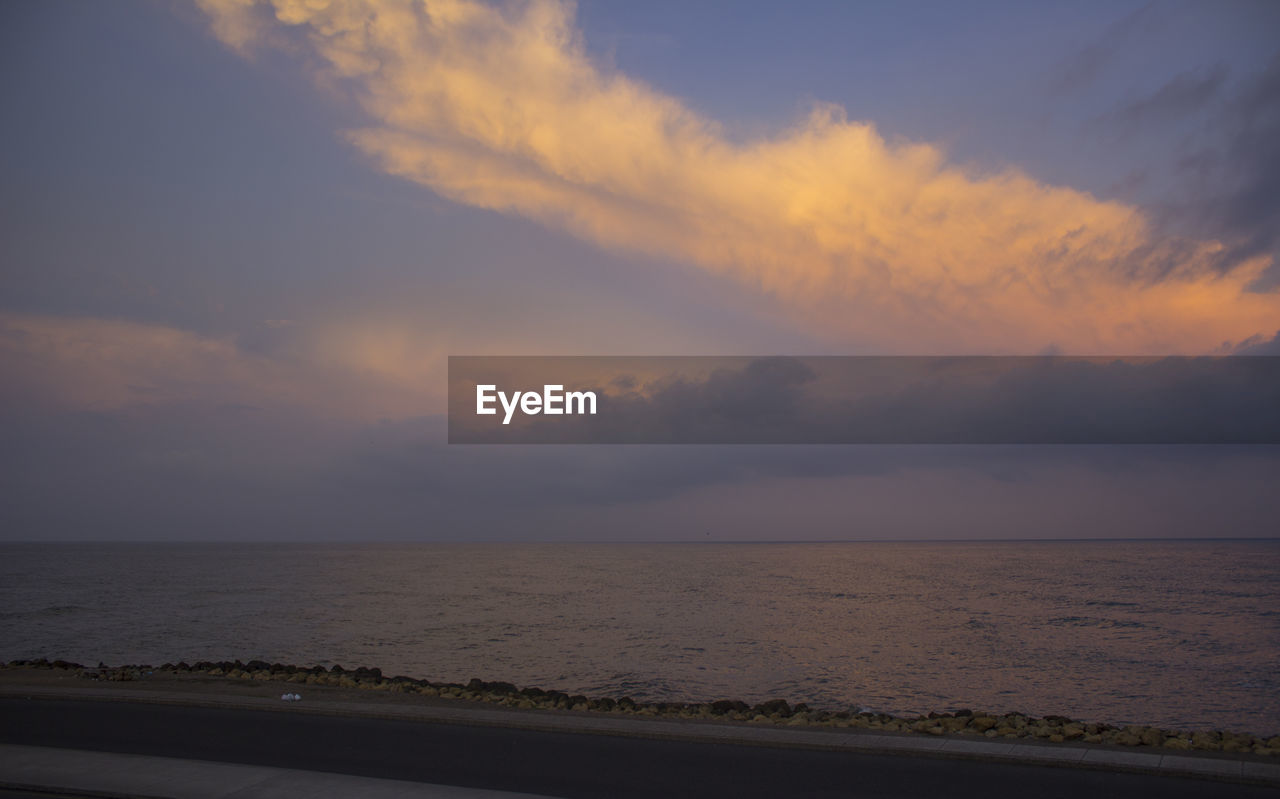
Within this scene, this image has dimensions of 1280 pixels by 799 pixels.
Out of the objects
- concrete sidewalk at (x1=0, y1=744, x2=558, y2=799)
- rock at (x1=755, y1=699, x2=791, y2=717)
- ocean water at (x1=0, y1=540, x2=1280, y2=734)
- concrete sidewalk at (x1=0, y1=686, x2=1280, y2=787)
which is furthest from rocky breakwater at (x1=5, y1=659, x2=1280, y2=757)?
ocean water at (x1=0, y1=540, x2=1280, y2=734)

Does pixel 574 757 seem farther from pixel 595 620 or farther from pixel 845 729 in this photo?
pixel 595 620

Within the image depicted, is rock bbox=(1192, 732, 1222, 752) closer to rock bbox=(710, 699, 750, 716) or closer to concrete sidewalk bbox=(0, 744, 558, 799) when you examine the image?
rock bbox=(710, 699, 750, 716)

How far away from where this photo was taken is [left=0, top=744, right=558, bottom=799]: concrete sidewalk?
26.6 ft

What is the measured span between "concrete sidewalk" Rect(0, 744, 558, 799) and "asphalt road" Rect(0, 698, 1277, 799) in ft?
1.92

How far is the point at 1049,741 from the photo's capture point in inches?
456

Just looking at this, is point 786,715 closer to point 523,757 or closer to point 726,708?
point 726,708

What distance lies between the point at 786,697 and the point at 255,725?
48.8 feet

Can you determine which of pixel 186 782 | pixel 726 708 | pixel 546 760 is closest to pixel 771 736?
pixel 546 760

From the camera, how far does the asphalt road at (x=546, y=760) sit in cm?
860

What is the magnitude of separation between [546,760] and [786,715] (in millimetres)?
5796

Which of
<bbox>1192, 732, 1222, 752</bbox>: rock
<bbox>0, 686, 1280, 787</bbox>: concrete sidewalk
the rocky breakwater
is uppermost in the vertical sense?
<bbox>0, 686, 1280, 787</bbox>: concrete sidewalk

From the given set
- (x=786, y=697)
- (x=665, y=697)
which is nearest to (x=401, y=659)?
(x=665, y=697)

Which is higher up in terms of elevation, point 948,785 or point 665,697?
point 948,785

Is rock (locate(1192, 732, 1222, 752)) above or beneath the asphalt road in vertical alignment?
beneath
